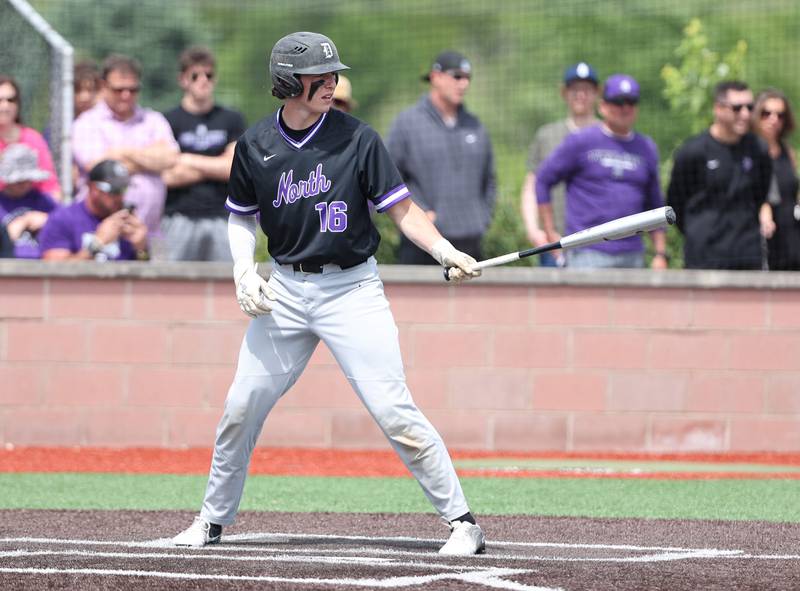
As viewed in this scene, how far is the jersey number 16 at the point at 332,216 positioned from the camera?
5.95 m

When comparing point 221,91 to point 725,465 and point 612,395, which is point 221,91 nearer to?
point 612,395

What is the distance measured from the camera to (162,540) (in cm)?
630

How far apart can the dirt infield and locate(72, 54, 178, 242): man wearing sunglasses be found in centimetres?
393

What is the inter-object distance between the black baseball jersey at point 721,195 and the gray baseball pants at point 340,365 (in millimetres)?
5089

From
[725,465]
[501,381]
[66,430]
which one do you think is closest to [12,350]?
[66,430]

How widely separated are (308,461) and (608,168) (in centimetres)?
284

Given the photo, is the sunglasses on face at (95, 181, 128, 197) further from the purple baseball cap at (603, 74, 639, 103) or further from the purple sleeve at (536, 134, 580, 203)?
the purple baseball cap at (603, 74, 639, 103)

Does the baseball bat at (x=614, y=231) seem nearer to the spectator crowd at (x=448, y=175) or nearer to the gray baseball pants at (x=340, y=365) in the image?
the gray baseball pants at (x=340, y=365)

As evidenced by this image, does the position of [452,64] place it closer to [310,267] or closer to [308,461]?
[308,461]

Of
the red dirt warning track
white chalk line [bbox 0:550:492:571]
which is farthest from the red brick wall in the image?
white chalk line [bbox 0:550:492:571]

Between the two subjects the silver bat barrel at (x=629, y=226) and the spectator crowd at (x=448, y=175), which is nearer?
the silver bat barrel at (x=629, y=226)

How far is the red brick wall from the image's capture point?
35.5 ft

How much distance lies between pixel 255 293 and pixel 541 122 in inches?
336

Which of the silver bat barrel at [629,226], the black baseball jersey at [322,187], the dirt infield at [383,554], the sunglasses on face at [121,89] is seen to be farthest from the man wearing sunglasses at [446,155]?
the black baseball jersey at [322,187]
